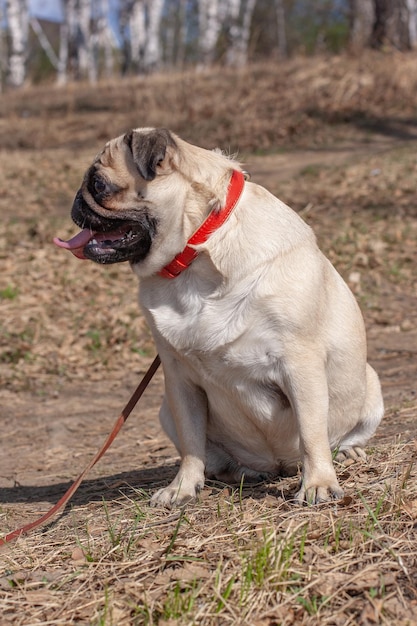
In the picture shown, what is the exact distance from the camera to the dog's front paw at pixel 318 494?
12.2 ft

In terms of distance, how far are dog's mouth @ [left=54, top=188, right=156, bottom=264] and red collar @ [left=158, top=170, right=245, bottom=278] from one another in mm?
177

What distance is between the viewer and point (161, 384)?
784cm

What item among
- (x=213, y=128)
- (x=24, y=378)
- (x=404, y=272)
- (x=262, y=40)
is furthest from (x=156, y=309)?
(x=262, y=40)

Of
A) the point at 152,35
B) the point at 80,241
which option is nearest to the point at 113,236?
the point at 80,241

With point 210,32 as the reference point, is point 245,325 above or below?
above

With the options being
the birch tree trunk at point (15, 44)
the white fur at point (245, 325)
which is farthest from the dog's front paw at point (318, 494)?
the birch tree trunk at point (15, 44)

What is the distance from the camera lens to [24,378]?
802 centimetres

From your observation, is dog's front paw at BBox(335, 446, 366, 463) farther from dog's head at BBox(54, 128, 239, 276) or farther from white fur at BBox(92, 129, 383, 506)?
dog's head at BBox(54, 128, 239, 276)

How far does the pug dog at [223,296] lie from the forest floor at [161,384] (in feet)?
1.22

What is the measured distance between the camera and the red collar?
12.8 feet

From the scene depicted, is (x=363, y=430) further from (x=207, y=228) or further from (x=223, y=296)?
(x=207, y=228)

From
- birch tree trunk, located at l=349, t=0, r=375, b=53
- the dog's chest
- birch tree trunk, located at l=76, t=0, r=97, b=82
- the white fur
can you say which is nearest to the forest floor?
the white fur

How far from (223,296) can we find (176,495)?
106 centimetres

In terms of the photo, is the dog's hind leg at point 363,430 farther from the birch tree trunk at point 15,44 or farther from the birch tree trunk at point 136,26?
the birch tree trunk at point 15,44
